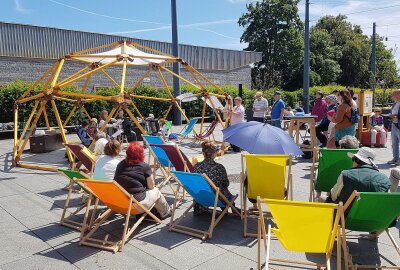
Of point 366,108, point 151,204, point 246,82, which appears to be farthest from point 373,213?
point 246,82

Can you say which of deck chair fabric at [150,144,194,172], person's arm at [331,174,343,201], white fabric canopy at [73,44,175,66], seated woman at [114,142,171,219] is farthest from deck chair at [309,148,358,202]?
white fabric canopy at [73,44,175,66]

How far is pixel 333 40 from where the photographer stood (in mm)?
47812

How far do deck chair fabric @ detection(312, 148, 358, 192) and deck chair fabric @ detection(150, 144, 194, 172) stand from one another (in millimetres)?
1950

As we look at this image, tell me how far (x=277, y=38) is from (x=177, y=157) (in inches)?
1539

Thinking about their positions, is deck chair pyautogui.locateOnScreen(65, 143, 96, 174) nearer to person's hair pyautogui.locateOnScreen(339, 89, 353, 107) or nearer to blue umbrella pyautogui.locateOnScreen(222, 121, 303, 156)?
blue umbrella pyautogui.locateOnScreen(222, 121, 303, 156)

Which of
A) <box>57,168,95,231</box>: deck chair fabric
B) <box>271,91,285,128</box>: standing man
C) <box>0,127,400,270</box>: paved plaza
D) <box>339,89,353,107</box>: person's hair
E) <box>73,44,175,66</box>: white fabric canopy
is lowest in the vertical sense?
<box>0,127,400,270</box>: paved plaza

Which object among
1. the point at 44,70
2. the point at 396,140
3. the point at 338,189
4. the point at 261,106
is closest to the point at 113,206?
the point at 338,189

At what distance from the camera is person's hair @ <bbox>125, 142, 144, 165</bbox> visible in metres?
4.60

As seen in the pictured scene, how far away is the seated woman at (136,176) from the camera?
15.0ft

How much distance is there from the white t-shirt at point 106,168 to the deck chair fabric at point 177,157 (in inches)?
40.1

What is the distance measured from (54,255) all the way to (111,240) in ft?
2.19

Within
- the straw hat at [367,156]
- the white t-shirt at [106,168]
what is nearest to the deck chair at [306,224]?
the straw hat at [367,156]

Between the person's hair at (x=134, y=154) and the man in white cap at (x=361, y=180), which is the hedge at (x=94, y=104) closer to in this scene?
the person's hair at (x=134, y=154)

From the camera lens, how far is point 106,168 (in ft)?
16.6
